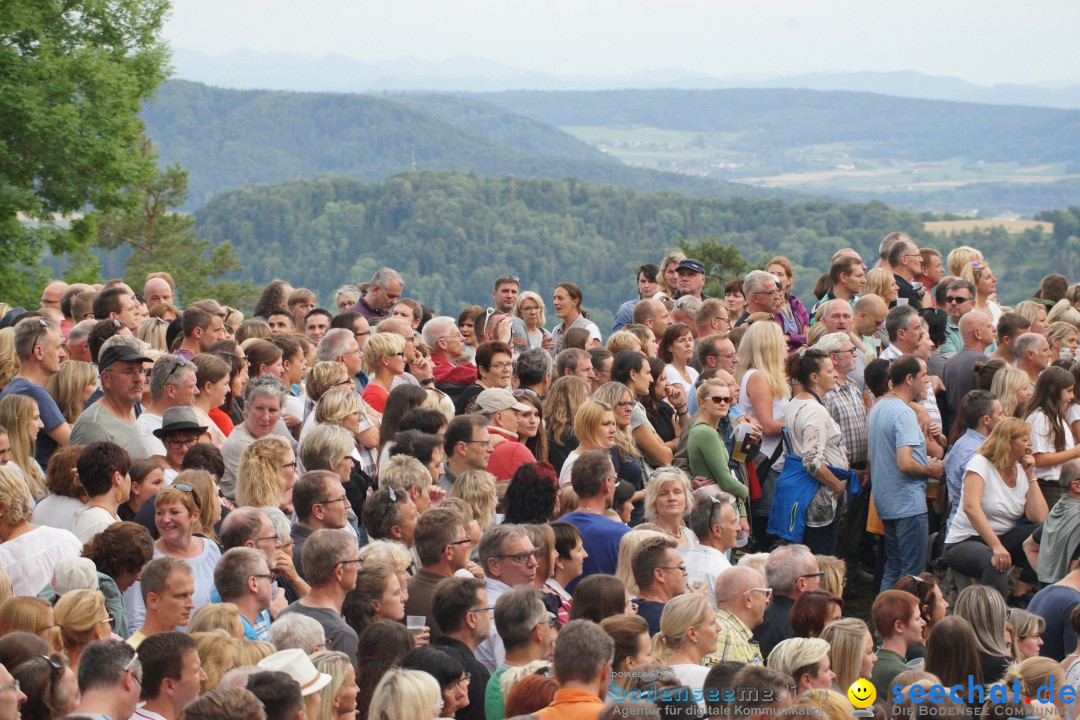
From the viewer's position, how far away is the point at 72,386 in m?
7.41

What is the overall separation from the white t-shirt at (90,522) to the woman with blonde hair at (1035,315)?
712 centimetres

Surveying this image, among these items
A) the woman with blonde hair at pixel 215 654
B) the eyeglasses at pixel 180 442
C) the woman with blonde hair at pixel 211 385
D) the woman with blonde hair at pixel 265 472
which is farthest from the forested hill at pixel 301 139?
the woman with blonde hair at pixel 215 654

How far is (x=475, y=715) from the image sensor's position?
493cm

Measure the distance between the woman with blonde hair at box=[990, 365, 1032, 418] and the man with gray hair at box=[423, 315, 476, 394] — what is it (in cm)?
351

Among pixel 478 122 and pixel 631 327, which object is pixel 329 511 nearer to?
pixel 631 327

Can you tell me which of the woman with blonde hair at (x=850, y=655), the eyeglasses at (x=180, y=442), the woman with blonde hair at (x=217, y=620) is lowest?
the woman with blonde hair at (x=850, y=655)

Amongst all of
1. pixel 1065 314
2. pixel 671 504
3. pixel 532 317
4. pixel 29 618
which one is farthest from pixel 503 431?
pixel 1065 314

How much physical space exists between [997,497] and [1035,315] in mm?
3037

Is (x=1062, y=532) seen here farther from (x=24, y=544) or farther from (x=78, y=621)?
(x=24, y=544)

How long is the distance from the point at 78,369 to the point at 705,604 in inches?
163

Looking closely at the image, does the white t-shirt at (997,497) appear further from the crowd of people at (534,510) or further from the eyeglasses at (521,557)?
the eyeglasses at (521,557)

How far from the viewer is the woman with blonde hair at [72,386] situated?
742 cm

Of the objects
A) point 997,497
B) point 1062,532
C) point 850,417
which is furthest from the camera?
point 850,417

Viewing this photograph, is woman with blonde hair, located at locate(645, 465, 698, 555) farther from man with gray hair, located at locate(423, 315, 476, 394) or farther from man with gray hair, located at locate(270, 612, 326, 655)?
man with gray hair, located at locate(423, 315, 476, 394)
